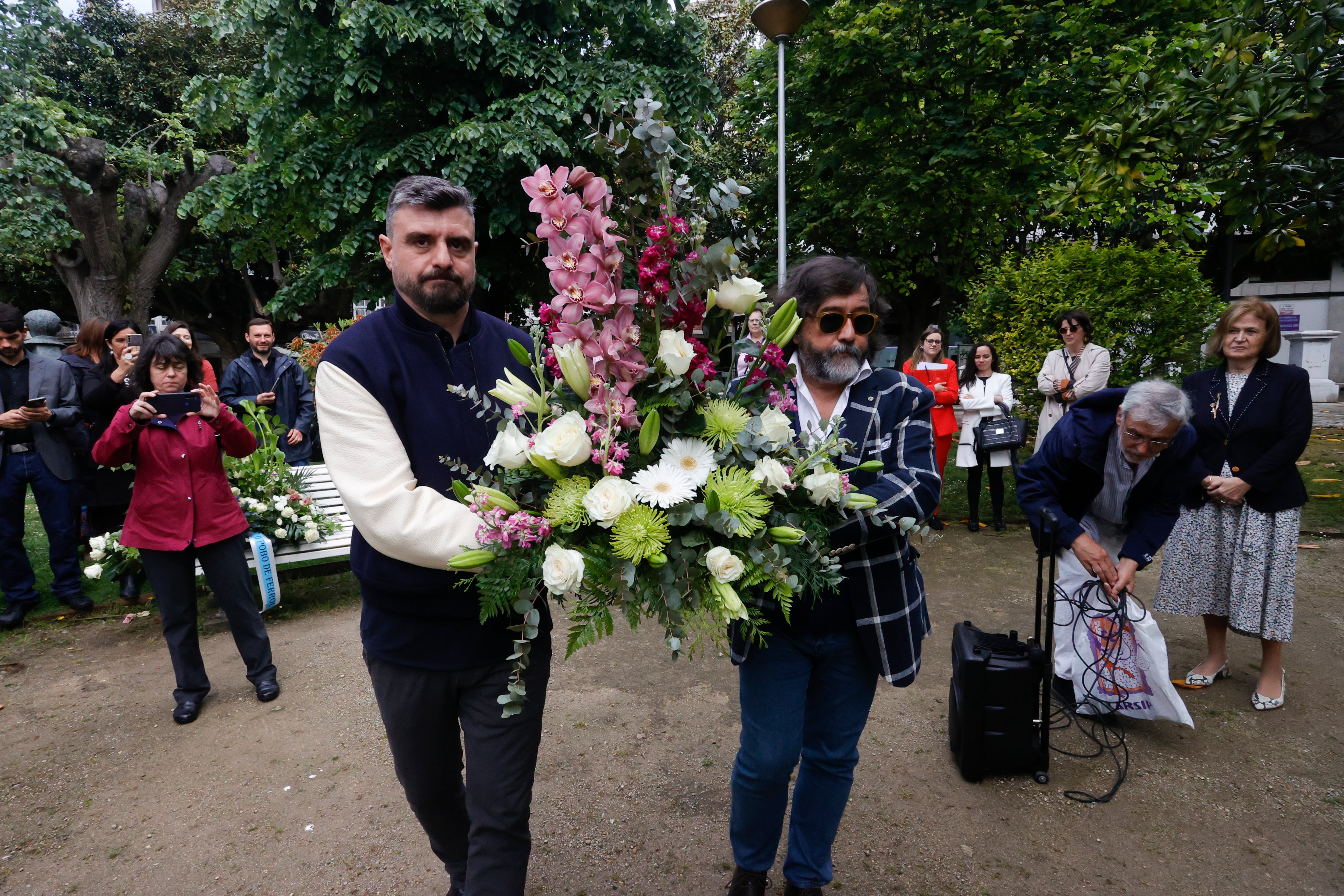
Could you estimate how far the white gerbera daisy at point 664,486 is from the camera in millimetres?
1641

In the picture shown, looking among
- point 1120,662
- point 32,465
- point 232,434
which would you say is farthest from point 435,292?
point 32,465

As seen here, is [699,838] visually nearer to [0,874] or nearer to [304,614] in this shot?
[0,874]

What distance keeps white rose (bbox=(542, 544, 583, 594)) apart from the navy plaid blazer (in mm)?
839

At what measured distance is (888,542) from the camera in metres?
2.37

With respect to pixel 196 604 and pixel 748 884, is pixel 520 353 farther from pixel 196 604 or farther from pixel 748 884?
pixel 196 604

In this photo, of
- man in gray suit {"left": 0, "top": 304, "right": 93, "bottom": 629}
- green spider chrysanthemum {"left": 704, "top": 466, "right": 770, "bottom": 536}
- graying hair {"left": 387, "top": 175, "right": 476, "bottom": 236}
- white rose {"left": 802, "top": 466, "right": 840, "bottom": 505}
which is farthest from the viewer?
man in gray suit {"left": 0, "top": 304, "right": 93, "bottom": 629}

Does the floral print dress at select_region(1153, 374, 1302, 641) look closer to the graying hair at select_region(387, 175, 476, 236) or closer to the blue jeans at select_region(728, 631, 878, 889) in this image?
the blue jeans at select_region(728, 631, 878, 889)

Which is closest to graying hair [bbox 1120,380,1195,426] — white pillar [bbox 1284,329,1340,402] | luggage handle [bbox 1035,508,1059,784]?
luggage handle [bbox 1035,508,1059,784]

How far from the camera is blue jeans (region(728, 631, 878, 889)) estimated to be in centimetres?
235

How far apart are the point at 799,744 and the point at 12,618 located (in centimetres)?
609

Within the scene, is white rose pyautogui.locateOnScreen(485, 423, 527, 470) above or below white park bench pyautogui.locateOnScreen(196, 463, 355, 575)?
Answer: above

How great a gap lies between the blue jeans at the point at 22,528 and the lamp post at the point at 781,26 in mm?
6137

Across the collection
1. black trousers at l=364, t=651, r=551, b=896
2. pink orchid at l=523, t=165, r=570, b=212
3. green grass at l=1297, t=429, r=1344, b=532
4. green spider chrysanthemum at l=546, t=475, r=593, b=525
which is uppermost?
pink orchid at l=523, t=165, r=570, b=212

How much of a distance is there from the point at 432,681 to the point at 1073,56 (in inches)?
436
